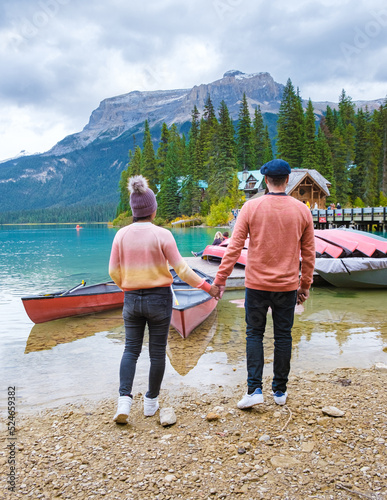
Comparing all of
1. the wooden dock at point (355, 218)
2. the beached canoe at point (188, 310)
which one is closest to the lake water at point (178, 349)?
the beached canoe at point (188, 310)

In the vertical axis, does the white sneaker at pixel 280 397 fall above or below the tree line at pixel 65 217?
below

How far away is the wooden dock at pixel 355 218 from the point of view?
4172 cm

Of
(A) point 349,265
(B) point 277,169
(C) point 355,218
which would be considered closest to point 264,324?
(B) point 277,169

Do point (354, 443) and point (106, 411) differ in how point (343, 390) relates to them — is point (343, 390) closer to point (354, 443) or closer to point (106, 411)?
point (354, 443)

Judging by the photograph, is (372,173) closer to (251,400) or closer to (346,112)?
(346,112)

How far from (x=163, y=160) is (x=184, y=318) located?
7927cm

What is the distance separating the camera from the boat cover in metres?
12.1

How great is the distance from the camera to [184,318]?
7.43 metres

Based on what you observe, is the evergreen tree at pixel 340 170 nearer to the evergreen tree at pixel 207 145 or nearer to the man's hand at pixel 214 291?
the evergreen tree at pixel 207 145

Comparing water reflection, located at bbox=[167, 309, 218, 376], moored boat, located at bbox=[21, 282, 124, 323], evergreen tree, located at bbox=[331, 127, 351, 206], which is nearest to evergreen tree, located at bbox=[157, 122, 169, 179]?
evergreen tree, located at bbox=[331, 127, 351, 206]

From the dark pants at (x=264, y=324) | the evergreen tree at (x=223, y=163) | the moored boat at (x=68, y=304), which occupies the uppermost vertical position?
the evergreen tree at (x=223, y=163)

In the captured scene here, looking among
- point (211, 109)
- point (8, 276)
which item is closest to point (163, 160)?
point (211, 109)

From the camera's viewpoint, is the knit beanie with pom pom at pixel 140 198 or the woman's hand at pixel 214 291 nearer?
the knit beanie with pom pom at pixel 140 198

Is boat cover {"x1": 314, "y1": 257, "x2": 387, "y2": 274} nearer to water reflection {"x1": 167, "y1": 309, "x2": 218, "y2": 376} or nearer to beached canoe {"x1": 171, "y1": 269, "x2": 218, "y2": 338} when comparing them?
beached canoe {"x1": 171, "y1": 269, "x2": 218, "y2": 338}
